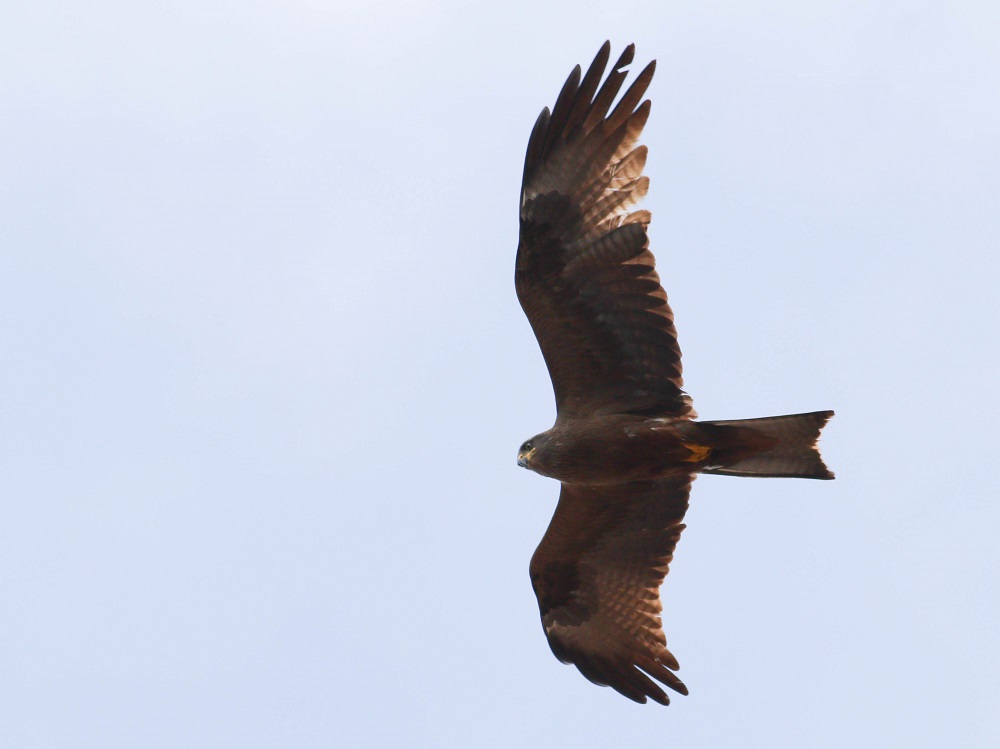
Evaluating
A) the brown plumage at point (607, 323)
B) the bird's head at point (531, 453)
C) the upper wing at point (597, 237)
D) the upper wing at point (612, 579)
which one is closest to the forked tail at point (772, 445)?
the brown plumage at point (607, 323)

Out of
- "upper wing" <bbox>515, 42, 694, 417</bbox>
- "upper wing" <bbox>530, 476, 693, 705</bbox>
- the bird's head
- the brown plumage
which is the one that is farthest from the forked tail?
the bird's head

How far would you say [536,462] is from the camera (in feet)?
34.8

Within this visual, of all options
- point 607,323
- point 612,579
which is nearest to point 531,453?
point 607,323

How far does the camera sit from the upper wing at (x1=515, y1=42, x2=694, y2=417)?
10109 mm

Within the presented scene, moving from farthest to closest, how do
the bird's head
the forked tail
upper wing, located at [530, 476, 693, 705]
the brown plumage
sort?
upper wing, located at [530, 476, 693, 705]
the bird's head
the brown plumage
the forked tail

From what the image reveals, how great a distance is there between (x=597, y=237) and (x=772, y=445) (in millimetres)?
2009

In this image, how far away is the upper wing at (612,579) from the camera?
10992 mm

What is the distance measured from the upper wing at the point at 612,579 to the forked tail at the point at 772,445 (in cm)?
79

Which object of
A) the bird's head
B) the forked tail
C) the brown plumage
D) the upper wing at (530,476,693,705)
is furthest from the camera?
the upper wing at (530,476,693,705)

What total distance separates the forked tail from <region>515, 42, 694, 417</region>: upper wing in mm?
362

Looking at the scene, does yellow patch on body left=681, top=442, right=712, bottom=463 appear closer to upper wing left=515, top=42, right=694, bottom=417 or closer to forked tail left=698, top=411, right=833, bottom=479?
forked tail left=698, top=411, right=833, bottom=479

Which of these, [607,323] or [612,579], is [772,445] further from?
[612,579]

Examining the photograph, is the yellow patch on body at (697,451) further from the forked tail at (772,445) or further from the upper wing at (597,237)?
the upper wing at (597,237)

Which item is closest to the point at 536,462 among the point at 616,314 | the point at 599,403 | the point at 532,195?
the point at 599,403
